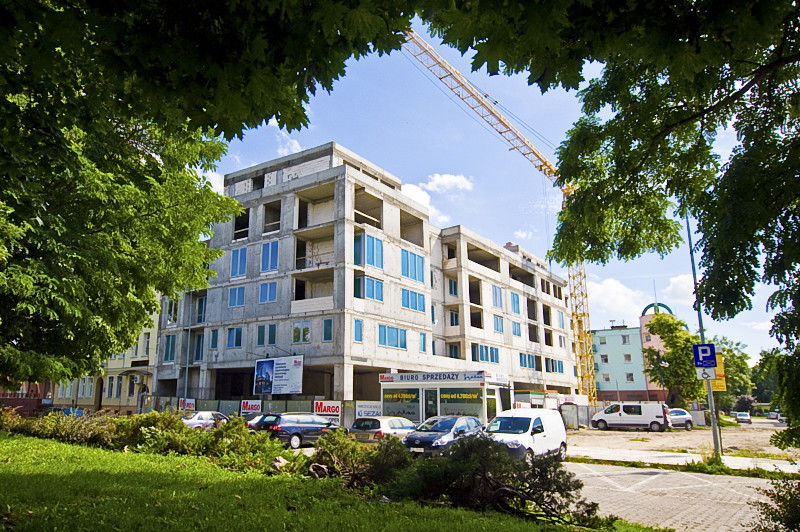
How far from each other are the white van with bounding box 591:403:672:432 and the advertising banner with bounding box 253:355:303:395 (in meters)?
25.1

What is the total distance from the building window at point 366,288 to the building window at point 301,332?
390 cm

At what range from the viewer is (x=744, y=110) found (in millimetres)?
8047

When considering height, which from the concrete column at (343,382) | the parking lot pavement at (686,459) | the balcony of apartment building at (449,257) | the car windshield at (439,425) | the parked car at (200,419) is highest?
the balcony of apartment building at (449,257)

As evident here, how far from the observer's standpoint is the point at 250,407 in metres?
35.7

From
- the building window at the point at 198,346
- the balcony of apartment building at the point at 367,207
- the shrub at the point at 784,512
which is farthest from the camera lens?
the building window at the point at 198,346

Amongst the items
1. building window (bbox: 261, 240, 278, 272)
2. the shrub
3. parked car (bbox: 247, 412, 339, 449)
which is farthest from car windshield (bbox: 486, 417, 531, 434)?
building window (bbox: 261, 240, 278, 272)

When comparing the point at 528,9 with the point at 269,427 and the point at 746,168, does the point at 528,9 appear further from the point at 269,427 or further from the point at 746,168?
the point at 269,427

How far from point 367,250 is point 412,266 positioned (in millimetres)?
5611

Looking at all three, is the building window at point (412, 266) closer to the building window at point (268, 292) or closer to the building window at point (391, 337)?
the building window at point (391, 337)

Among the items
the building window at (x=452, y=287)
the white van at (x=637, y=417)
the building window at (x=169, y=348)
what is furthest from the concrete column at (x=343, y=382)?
the white van at (x=637, y=417)

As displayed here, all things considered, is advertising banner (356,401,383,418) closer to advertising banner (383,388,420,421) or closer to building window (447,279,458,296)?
advertising banner (383,388,420,421)

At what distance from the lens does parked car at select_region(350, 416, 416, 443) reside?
2098 centimetres

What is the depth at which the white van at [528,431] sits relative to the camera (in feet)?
52.6

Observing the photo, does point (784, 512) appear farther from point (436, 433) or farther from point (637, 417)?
point (637, 417)
